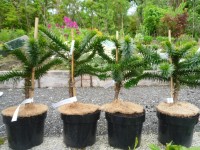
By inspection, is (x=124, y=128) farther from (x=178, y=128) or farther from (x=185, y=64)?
(x=185, y=64)

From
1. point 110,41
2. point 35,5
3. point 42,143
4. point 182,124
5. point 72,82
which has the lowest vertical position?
point 42,143

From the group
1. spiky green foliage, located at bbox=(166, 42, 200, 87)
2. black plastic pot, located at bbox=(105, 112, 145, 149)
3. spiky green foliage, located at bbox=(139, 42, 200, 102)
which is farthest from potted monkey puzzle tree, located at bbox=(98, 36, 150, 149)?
spiky green foliage, located at bbox=(166, 42, 200, 87)

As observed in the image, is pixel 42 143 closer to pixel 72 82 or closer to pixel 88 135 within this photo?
pixel 88 135

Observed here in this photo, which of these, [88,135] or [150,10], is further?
[150,10]

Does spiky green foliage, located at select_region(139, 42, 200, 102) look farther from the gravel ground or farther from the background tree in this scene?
the gravel ground

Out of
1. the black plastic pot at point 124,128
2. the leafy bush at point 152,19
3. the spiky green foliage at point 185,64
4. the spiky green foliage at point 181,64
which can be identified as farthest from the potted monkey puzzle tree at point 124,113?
the leafy bush at point 152,19

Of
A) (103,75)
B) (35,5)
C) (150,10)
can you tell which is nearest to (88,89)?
(103,75)

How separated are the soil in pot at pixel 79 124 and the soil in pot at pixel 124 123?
0.18 metres

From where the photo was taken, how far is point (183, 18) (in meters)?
9.54

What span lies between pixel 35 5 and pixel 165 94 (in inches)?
335

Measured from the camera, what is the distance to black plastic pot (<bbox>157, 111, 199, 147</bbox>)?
2.89 metres

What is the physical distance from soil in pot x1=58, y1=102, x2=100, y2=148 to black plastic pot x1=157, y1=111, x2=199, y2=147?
0.72m

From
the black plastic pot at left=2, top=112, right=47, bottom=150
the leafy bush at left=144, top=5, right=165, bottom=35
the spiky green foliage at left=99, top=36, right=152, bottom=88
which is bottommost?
the black plastic pot at left=2, top=112, right=47, bottom=150

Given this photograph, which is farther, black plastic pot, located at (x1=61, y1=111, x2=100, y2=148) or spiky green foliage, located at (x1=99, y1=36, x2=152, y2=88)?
black plastic pot, located at (x1=61, y1=111, x2=100, y2=148)
